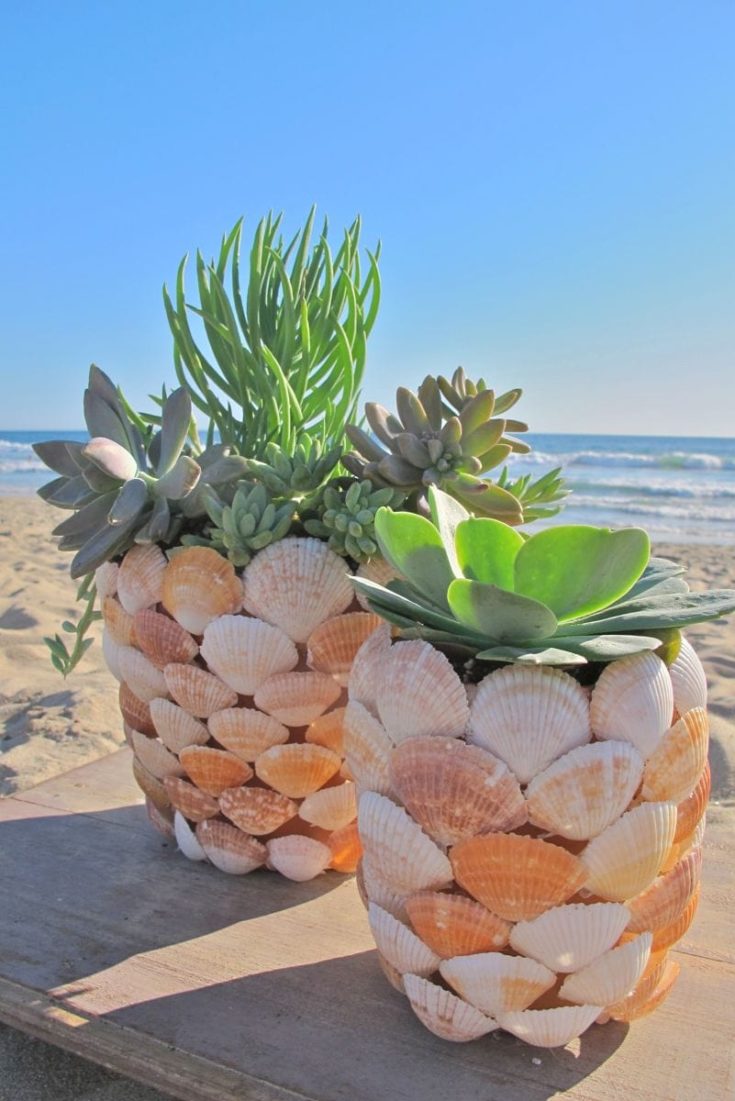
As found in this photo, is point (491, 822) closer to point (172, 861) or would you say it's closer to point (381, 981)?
point (381, 981)

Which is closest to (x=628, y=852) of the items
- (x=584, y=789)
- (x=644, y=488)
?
(x=584, y=789)

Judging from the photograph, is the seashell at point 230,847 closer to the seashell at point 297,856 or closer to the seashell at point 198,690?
the seashell at point 297,856

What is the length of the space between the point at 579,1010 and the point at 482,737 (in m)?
0.23

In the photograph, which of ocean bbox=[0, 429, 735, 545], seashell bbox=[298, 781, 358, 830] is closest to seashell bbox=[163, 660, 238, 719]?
seashell bbox=[298, 781, 358, 830]

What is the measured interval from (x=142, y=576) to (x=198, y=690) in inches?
5.1

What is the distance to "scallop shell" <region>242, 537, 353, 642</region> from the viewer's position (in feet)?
2.68

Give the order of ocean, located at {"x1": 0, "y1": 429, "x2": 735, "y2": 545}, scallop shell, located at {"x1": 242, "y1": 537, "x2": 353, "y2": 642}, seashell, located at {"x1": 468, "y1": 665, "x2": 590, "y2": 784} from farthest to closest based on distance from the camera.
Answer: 1. ocean, located at {"x1": 0, "y1": 429, "x2": 735, "y2": 545}
2. scallop shell, located at {"x1": 242, "y1": 537, "x2": 353, "y2": 642}
3. seashell, located at {"x1": 468, "y1": 665, "x2": 590, "y2": 784}

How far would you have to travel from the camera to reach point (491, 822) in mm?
597

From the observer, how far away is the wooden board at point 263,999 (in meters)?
0.65

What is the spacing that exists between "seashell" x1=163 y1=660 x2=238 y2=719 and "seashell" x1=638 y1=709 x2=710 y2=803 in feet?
1.34

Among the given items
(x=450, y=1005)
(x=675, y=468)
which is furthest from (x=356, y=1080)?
(x=675, y=468)

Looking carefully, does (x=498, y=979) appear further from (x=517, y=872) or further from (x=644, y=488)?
(x=644, y=488)

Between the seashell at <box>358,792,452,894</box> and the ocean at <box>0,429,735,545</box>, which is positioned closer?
the seashell at <box>358,792,452,894</box>

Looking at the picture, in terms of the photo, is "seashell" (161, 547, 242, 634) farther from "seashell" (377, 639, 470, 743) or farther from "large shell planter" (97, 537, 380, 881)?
"seashell" (377, 639, 470, 743)
